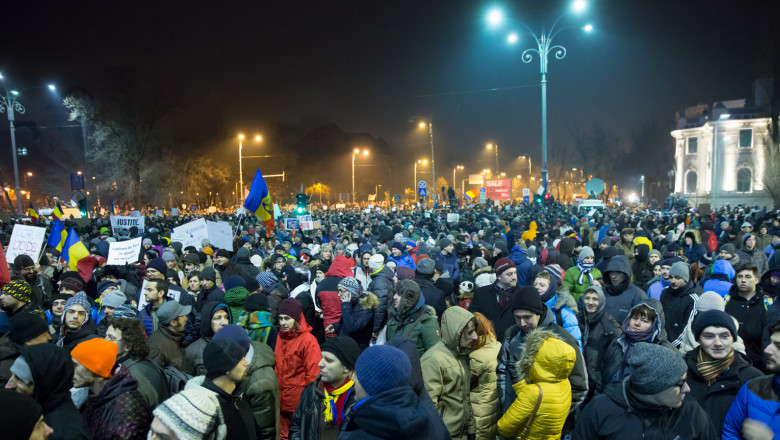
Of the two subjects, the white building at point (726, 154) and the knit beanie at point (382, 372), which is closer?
the knit beanie at point (382, 372)

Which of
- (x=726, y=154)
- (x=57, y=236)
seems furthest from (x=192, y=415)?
(x=726, y=154)

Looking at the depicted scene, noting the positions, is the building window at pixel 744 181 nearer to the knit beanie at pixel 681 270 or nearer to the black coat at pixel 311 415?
the knit beanie at pixel 681 270

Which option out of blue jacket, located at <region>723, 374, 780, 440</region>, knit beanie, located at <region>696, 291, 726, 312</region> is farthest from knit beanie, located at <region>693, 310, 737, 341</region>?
knit beanie, located at <region>696, 291, 726, 312</region>

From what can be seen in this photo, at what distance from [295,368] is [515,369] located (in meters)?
2.03

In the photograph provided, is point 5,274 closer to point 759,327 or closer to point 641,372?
point 641,372

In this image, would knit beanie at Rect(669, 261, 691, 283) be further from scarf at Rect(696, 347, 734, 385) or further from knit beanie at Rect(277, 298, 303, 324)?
knit beanie at Rect(277, 298, 303, 324)

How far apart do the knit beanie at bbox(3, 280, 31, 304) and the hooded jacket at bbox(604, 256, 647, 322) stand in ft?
21.1

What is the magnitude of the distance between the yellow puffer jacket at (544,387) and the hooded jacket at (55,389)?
260cm

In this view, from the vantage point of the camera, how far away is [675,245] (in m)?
9.91

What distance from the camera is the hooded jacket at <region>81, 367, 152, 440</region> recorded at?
2.98 metres

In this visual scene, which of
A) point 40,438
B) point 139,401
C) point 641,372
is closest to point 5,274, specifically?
point 139,401

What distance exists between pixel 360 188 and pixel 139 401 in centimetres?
7688

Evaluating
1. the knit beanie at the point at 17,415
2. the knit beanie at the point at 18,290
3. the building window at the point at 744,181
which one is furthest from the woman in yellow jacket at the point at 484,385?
the building window at the point at 744,181

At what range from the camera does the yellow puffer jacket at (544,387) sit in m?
3.27
